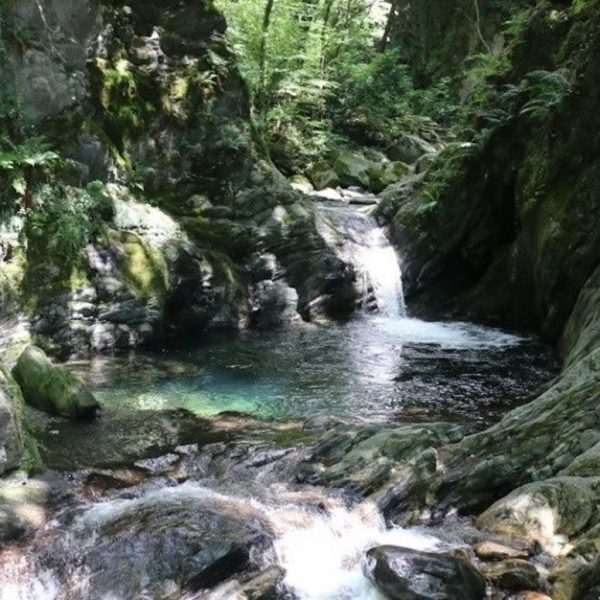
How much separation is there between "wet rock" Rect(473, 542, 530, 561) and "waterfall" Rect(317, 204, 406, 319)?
10037 mm

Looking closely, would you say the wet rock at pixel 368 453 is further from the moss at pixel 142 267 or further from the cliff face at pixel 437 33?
the cliff face at pixel 437 33

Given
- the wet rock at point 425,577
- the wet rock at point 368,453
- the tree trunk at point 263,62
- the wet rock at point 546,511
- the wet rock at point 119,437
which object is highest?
the tree trunk at point 263,62

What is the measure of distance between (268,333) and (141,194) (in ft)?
12.4

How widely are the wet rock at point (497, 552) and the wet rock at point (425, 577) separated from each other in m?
0.30

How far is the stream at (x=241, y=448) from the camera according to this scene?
4910 millimetres

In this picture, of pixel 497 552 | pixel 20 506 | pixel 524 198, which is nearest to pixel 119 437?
pixel 20 506

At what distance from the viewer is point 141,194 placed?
Answer: 512 inches

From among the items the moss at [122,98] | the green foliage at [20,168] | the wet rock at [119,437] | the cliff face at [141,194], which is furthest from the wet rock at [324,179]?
the wet rock at [119,437]

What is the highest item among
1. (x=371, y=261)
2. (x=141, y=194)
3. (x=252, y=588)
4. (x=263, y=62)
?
(x=263, y=62)

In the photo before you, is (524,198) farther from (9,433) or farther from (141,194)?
(9,433)

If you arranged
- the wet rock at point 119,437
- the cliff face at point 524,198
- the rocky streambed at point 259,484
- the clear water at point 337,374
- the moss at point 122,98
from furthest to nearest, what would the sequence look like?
the moss at point 122,98, the cliff face at point 524,198, the clear water at point 337,374, the wet rock at point 119,437, the rocky streambed at point 259,484

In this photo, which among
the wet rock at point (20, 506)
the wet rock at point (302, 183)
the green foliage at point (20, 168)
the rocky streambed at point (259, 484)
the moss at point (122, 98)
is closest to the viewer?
the rocky streambed at point (259, 484)

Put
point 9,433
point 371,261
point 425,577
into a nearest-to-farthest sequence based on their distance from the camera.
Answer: point 425,577 → point 9,433 → point 371,261

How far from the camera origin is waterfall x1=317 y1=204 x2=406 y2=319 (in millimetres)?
14867
